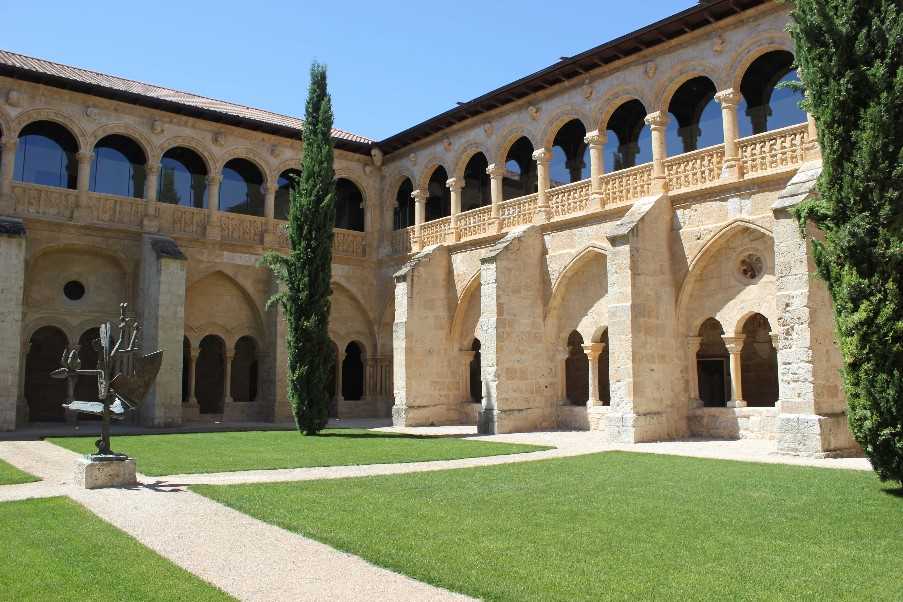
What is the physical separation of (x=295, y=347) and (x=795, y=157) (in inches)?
444

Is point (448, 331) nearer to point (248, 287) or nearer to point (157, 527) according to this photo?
point (248, 287)

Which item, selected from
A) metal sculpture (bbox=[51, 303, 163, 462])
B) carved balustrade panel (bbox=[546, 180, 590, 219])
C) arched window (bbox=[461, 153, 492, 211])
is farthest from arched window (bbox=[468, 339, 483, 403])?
metal sculpture (bbox=[51, 303, 163, 462])

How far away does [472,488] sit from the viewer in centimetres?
846

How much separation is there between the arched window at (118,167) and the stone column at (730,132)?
1522cm

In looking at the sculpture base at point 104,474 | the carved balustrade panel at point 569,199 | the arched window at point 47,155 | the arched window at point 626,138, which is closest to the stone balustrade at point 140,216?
the arched window at point 47,155

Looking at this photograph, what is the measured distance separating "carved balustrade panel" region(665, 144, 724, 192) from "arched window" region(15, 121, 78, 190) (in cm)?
1544

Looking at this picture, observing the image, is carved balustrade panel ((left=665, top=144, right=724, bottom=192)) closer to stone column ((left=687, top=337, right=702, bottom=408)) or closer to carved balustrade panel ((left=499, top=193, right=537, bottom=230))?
stone column ((left=687, top=337, right=702, bottom=408))

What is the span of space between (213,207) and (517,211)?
8.89 meters

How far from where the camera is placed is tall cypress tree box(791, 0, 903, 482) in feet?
25.3

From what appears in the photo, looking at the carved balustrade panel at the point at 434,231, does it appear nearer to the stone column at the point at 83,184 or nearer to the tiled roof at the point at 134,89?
the tiled roof at the point at 134,89

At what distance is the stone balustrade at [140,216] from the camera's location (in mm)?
18719

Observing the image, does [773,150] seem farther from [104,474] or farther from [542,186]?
[104,474]

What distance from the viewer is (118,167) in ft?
67.7

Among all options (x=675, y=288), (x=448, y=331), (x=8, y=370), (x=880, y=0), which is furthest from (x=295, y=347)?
(x=880, y=0)
